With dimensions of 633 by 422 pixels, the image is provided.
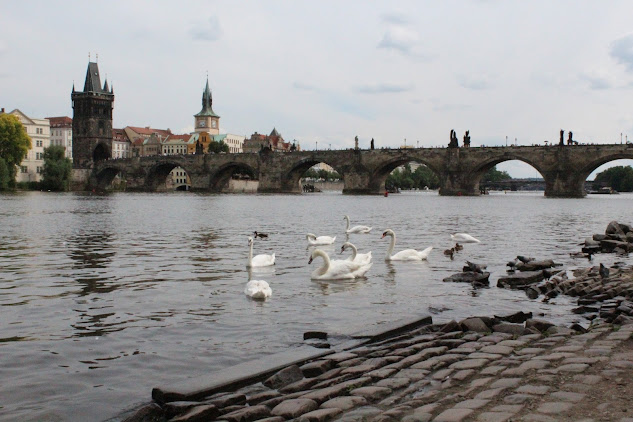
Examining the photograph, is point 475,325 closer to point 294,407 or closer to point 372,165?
point 294,407

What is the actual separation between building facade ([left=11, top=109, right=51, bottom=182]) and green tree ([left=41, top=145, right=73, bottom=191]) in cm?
774

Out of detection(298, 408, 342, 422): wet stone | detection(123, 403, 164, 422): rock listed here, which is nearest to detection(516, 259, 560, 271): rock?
detection(298, 408, 342, 422): wet stone

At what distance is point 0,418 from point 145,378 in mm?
1256

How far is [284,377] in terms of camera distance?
538 centimetres

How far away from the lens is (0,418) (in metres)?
4.73

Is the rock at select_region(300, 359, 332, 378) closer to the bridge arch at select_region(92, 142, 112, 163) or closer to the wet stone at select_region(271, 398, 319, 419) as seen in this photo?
the wet stone at select_region(271, 398, 319, 419)

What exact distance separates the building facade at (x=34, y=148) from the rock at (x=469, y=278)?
96.7 metres

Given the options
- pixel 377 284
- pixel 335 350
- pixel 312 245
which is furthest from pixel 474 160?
pixel 335 350

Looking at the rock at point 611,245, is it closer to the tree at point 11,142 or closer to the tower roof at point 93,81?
the tree at point 11,142

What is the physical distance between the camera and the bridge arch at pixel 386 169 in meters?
81.6

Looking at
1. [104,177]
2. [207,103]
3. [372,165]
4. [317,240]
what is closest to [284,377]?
[317,240]

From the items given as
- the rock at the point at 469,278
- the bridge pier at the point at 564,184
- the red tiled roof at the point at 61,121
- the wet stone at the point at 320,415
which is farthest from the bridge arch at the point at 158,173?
the wet stone at the point at 320,415

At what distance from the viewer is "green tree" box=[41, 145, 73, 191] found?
89.4 metres

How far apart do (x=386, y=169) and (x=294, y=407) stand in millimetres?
84308
